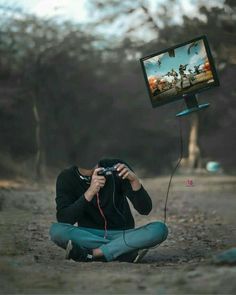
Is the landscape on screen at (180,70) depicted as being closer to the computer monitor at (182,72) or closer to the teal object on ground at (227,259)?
the computer monitor at (182,72)

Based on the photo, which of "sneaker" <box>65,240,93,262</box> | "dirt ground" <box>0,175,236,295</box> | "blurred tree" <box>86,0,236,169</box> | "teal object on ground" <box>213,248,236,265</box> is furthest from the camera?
"blurred tree" <box>86,0,236,169</box>

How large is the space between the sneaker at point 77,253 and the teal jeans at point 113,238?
6 cm

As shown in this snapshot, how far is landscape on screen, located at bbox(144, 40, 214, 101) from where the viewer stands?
574 cm

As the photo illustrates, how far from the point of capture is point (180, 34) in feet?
60.5

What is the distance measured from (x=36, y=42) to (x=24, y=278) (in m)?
20.3

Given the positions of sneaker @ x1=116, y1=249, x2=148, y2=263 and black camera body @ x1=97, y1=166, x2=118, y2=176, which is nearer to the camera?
black camera body @ x1=97, y1=166, x2=118, y2=176

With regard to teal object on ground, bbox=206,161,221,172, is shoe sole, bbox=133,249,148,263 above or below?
above

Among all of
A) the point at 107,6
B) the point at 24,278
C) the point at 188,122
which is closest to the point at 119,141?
the point at 188,122

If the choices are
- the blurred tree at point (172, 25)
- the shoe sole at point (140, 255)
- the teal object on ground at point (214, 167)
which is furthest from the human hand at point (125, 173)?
the teal object on ground at point (214, 167)

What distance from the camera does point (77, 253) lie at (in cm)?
567

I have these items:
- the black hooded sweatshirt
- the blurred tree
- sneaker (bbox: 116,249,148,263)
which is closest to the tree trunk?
the blurred tree

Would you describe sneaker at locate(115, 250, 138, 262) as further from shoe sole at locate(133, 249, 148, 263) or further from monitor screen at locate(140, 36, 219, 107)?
monitor screen at locate(140, 36, 219, 107)

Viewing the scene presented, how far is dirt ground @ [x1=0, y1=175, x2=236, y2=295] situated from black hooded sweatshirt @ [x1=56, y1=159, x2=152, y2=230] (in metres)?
0.42

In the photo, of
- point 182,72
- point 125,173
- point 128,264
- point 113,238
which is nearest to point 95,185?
point 125,173
